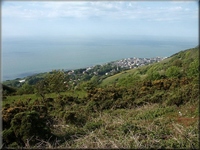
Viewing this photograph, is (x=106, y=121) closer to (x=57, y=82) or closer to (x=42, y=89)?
(x=42, y=89)

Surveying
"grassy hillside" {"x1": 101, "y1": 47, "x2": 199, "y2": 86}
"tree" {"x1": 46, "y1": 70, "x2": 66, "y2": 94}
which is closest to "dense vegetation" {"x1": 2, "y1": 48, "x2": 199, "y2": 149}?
"tree" {"x1": 46, "y1": 70, "x2": 66, "y2": 94}

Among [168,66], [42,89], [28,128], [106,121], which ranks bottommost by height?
[168,66]

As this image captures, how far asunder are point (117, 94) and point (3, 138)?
7337 mm

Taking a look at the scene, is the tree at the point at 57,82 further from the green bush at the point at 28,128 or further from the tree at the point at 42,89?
the green bush at the point at 28,128

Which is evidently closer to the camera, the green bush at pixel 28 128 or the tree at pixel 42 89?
the green bush at pixel 28 128

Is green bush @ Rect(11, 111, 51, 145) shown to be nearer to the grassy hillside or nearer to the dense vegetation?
the dense vegetation

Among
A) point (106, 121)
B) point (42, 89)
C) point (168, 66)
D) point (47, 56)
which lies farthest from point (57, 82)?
point (47, 56)

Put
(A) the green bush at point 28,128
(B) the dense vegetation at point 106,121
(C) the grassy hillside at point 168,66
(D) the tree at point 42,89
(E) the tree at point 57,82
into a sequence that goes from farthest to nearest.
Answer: (C) the grassy hillside at point 168,66, (E) the tree at point 57,82, (D) the tree at point 42,89, (A) the green bush at point 28,128, (B) the dense vegetation at point 106,121

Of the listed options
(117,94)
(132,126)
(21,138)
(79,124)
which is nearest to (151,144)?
(132,126)

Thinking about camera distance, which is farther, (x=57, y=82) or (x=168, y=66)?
(x=168, y=66)

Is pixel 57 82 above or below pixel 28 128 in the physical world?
below

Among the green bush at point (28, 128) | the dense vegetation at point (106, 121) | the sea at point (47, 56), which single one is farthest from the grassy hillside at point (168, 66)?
the green bush at point (28, 128)

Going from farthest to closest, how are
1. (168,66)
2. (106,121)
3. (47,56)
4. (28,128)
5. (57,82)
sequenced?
(47,56) < (168,66) < (57,82) < (106,121) < (28,128)

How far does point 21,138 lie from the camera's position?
450cm
